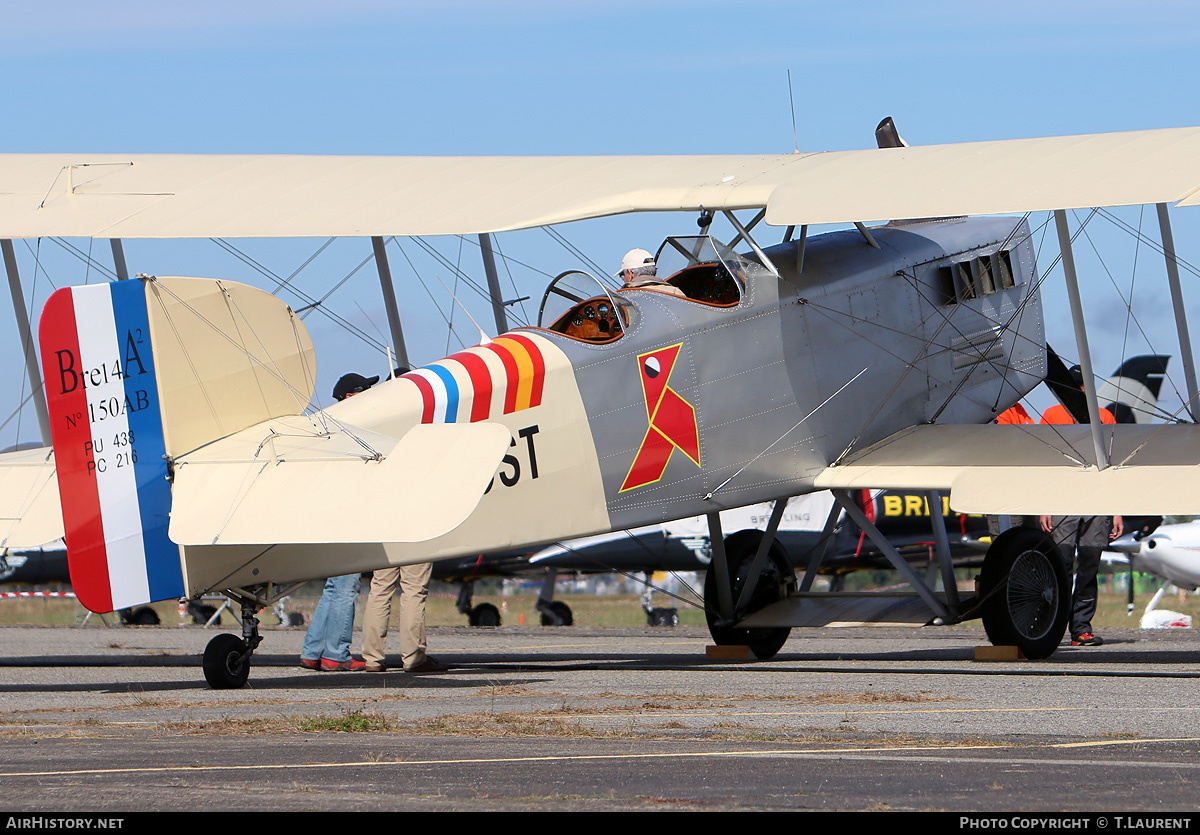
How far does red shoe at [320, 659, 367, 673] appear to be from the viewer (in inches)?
543

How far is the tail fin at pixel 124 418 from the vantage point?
10.1 metres

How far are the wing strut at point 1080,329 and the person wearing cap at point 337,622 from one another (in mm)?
5478

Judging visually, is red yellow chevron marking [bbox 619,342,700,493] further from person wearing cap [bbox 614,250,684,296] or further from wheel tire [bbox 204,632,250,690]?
wheel tire [bbox 204,632,250,690]

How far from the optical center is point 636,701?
10094 mm

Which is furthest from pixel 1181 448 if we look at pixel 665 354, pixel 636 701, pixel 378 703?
pixel 378 703

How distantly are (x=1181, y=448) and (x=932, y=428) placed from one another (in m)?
2.22

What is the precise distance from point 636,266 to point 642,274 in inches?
25.1

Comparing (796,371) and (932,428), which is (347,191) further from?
(932,428)

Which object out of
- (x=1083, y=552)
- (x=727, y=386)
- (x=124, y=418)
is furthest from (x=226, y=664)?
(x=1083, y=552)

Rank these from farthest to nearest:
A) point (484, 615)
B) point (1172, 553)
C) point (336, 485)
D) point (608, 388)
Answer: point (484, 615) < point (1172, 553) < point (608, 388) < point (336, 485)

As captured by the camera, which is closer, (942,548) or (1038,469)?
(1038,469)

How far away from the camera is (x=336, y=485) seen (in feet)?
32.1

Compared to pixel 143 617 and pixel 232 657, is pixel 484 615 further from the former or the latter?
pixel 232 657

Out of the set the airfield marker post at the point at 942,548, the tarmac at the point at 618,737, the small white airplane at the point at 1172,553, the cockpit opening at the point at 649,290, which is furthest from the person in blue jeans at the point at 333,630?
the small white airplane at the point at 1172,553
